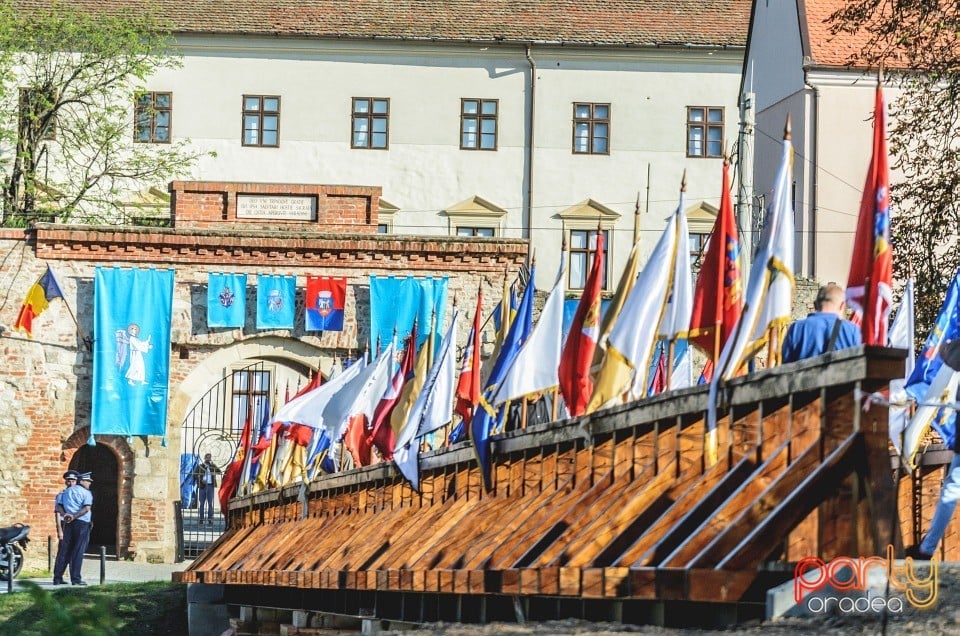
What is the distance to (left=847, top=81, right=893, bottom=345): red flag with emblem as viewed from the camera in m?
9.97

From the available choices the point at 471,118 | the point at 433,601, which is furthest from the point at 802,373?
the point at 471,118

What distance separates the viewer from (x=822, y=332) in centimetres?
1039

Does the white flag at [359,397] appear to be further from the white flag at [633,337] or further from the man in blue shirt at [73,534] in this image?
the white flag at [633,337]

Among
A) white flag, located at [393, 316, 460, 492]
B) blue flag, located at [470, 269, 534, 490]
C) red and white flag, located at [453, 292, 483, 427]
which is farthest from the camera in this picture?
red and white flag, located at [453, 292, 483, 427]

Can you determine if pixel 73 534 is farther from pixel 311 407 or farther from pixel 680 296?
pixel 680 296

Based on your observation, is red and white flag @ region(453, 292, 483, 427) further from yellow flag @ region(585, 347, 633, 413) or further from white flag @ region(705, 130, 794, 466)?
white flag @ region(705, 130, 794, 466)

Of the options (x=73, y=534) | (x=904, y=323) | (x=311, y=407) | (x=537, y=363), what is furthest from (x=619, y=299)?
(x=73, y=534)

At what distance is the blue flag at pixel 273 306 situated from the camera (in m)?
34.4

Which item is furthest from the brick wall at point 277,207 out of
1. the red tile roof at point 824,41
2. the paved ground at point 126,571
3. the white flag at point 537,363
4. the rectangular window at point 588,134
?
the white flag at point 537,363

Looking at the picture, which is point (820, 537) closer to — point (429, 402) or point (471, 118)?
point (429, 402)

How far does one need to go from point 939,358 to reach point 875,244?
5.31 meters

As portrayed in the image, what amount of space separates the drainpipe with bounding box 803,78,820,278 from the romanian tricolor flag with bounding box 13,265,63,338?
1827cm

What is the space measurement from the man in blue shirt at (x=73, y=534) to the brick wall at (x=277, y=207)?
10444mm

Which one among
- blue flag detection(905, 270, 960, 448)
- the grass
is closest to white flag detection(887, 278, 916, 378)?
blue flag detection(905, 270, 960, 448)
